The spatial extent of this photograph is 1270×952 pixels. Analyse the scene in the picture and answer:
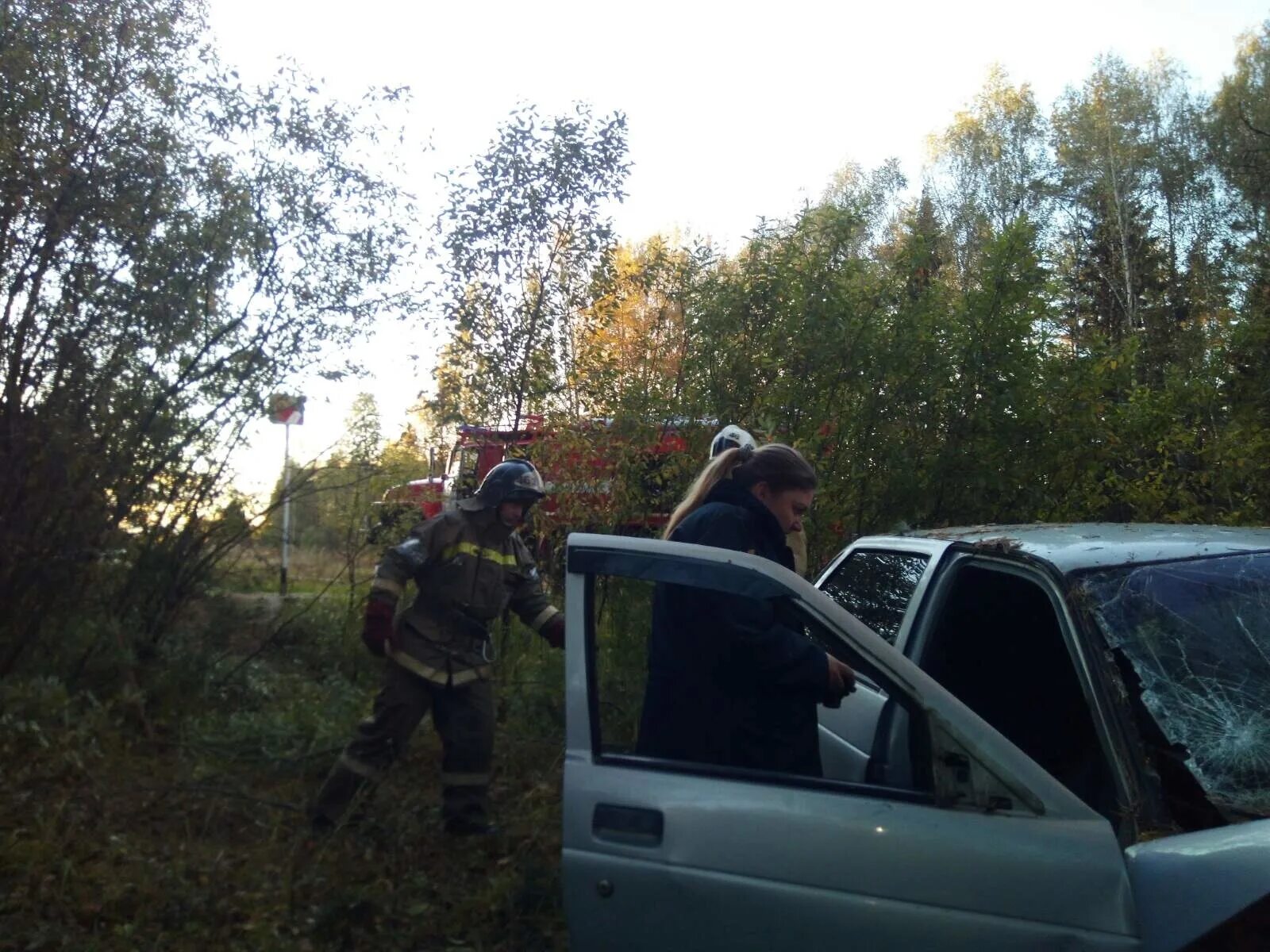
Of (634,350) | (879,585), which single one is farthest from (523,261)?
(879,585)

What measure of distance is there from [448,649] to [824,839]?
9.75 ft

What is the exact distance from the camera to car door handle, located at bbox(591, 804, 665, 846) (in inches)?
101

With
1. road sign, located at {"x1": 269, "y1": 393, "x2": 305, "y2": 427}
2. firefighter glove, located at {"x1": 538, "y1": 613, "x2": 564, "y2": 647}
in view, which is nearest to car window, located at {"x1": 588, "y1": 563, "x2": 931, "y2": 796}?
firefighter glove, located at {"x1": 538, "y1": 613, "x2": 564, "y2": 647}

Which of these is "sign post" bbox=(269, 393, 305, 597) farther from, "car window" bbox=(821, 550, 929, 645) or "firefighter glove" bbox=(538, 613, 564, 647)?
"car window" bbox=(821, 550, 929, 645)

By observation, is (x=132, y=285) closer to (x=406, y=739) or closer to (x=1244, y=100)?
(x=406, y=739)

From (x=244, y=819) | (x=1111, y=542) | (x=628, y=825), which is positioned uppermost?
(x=1111, y=542)

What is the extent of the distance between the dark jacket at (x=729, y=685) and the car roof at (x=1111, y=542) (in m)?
0.77

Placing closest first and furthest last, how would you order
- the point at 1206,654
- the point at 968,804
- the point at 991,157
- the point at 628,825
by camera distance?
the point at 968,804
the point at 628,825
the point at 1206,654
the point at 991,157

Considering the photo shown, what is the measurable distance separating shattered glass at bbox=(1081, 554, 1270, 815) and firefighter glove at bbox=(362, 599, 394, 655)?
3047mm

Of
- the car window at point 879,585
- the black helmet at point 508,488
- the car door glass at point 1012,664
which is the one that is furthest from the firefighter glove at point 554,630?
the car door glass at point 1012,664

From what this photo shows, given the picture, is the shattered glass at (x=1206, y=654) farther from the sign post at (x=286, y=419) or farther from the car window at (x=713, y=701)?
the sign post at (x=286, y=419)

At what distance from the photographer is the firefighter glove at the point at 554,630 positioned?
5.16 m

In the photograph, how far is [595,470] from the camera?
7590mm

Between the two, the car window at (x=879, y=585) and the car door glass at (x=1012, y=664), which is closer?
the car door glass at (x=1012, y=664)
